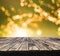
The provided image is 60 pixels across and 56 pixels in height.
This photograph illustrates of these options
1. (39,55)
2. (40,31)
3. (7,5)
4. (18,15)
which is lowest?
(39,55)

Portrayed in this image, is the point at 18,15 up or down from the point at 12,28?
up

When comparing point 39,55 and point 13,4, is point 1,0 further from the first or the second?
point 39,55

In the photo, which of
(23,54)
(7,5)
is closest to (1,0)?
(7,5)

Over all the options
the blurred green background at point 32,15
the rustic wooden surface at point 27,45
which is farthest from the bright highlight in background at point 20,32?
the rustic wooden surface at point 27,45

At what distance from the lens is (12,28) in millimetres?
4660

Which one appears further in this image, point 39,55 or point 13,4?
point 13,4

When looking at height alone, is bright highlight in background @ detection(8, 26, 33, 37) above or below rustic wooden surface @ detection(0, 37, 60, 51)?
above

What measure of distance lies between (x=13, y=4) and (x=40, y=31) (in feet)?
3.48

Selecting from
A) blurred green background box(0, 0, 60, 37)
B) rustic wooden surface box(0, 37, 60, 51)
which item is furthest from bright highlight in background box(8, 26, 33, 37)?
rustic wooden surface box(0, 37, 60, 51)

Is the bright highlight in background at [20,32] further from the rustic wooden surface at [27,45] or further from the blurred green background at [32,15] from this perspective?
the rustic wooden surface at [27,45]

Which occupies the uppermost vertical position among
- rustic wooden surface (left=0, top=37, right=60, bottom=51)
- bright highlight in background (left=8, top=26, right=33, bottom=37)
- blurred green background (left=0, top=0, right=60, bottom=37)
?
blurred green background (left=0, top=0, right=60, bottom=37)

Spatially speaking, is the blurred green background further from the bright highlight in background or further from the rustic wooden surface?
the rustic wooden surface

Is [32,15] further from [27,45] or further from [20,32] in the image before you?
[27,45]

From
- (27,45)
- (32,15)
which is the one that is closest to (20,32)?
(32,15)
